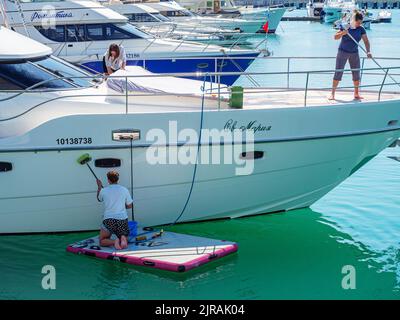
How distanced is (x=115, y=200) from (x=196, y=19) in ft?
95.7

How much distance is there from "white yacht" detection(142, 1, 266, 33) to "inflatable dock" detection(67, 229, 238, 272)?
26.7 metres

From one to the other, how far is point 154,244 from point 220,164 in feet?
4.75

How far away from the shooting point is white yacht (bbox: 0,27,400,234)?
31.7 feet

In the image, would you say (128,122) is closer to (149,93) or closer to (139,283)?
(149,93)

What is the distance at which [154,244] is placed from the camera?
978cm

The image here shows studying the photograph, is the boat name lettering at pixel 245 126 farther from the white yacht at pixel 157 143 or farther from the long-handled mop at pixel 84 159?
the long-handled mop at pixel 84 159

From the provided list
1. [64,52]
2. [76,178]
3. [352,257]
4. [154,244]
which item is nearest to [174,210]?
[154,244]

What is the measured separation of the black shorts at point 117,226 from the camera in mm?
9617

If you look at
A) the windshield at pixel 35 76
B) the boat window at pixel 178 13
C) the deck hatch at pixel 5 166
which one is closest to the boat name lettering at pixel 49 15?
the windshield at pixel 35 76

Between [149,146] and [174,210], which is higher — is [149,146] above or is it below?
above

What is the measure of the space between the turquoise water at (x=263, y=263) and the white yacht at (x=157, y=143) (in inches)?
16.0

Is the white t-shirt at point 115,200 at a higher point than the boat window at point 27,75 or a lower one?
lower

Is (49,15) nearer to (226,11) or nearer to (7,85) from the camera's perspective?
(7,85)

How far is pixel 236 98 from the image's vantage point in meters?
10.2
